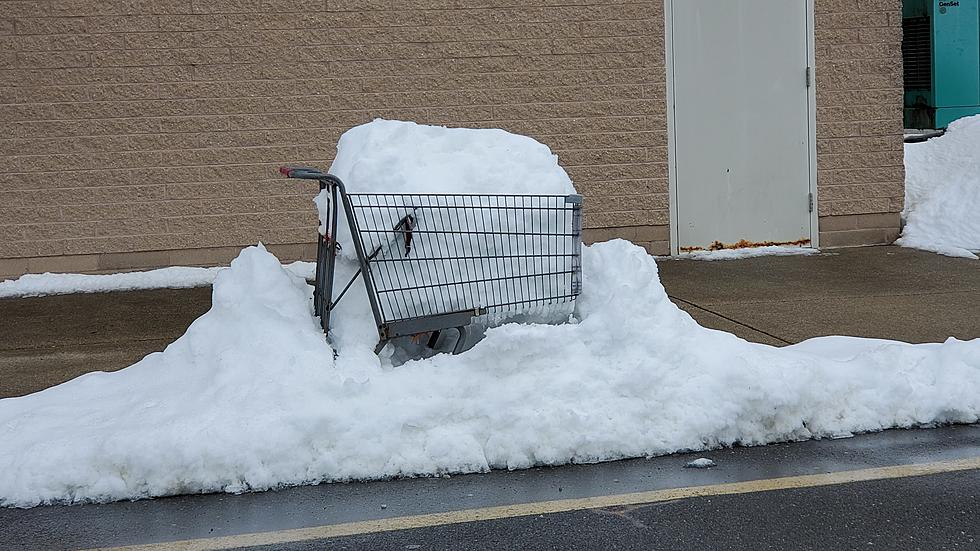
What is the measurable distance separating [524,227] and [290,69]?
5.17m

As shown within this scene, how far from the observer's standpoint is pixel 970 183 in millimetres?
11234

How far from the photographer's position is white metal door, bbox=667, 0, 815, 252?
1050cm

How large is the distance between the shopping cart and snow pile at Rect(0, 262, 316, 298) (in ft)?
14.1

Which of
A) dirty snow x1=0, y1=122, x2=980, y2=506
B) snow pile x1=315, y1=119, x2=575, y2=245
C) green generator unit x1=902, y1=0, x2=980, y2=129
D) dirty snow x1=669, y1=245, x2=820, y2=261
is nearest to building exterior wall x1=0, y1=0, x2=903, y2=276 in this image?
dirty snow x1=669, y1=245, x2=820, y2=261

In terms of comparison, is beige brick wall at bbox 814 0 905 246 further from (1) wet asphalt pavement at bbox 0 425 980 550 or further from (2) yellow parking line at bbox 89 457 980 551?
A: (2) yellow parking line at bbox 89 457 980 551

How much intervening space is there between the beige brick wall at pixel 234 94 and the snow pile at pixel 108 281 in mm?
239

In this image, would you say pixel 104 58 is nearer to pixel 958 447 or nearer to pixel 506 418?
pixel 506 418

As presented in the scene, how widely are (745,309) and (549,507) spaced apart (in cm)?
404

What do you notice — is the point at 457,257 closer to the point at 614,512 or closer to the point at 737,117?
the point at 614,512

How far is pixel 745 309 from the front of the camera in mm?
7977

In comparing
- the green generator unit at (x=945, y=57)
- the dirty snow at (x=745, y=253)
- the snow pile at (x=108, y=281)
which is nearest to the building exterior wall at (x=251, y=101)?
the snow pile at (x=108, y=281)

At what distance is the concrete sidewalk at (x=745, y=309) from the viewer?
7.03 metres

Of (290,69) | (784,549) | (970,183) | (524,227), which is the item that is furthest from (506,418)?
(970,183)

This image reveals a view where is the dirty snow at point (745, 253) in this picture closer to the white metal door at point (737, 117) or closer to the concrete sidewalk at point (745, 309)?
the white metal door at point (737, 117)
